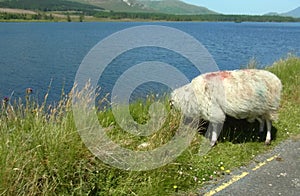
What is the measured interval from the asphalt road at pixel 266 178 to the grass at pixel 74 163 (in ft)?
0.62

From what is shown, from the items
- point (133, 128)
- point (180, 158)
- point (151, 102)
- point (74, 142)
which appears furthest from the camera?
point (151, 102)

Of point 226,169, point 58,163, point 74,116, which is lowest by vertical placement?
point 226,169

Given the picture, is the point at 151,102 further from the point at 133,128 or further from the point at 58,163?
the point at 58,163

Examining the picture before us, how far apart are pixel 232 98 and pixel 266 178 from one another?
1573mm

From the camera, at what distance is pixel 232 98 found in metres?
6.05

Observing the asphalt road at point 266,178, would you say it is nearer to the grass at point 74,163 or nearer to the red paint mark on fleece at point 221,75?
the grass at point 74,163

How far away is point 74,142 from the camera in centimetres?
450

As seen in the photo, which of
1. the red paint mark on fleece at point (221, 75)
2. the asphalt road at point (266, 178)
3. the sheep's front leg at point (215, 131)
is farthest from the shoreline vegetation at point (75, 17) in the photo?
the asphalt road at point (266, 178)

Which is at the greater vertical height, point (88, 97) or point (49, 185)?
point (88, 97)

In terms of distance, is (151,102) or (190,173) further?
(151,102)

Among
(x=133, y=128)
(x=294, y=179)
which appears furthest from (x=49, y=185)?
(x=294, y=179)

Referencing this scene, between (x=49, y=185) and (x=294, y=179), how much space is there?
347cm

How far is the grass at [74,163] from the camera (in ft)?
13.1

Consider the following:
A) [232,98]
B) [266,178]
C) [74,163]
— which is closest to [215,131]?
[232,98]
